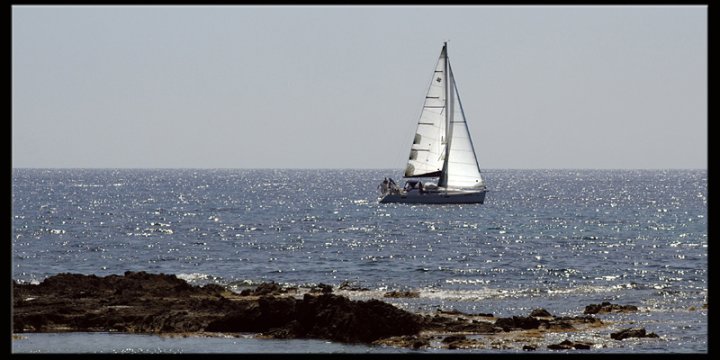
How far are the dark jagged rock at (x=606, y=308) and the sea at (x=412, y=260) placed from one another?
591 millimetres

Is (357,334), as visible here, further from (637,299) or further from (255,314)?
(637,299)

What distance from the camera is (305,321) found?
1137 inches

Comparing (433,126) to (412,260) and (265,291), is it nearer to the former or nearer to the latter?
(412,260)

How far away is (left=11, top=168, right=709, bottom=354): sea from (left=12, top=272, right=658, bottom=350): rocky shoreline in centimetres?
71

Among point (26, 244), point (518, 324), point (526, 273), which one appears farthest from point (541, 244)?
point (518, 324)

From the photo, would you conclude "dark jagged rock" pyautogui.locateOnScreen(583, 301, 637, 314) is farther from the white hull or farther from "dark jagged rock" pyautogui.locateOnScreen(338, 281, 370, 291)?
the white hull

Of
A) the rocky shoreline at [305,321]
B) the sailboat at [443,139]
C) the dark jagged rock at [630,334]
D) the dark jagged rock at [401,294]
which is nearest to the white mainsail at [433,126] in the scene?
the sailboat at [443,139]

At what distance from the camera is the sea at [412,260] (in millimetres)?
28422

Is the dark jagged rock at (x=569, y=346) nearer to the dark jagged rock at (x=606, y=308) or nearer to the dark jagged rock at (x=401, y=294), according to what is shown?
the dark jagged rock at (x=606, y=308)

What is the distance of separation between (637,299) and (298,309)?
16557 mm

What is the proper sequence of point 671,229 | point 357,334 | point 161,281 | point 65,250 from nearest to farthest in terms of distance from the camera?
point 357,334 → point 161,281 → point 65,250 → point 671,229

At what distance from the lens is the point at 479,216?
105 m

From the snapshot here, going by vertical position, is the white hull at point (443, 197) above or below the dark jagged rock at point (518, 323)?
above

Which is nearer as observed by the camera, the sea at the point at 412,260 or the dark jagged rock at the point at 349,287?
the sea at the point at 412,260
